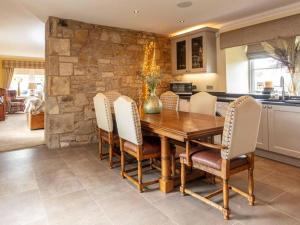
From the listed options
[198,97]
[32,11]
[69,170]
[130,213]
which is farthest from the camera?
[32,11]

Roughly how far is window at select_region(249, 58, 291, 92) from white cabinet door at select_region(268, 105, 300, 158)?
0.87 meters

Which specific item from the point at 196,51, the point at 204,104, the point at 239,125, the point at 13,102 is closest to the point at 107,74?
the point at 196,51

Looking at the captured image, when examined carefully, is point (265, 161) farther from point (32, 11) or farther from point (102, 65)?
point (32, 11)

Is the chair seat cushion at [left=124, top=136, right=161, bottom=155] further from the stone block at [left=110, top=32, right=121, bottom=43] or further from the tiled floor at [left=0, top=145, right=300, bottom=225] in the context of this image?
the stone block at [left=110, top=32, right=121, bottom=43]

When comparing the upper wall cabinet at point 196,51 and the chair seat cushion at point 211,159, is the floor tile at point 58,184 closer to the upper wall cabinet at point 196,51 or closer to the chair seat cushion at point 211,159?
the chair seat cushion at point 211,159

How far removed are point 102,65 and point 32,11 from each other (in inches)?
58.4

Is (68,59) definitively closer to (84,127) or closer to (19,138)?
(84,127)

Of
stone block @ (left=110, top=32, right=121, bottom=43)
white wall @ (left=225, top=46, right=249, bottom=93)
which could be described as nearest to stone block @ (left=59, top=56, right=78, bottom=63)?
stone block @ (left=110, top=32, right=121, bottom=43)

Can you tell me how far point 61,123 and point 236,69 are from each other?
359 cm

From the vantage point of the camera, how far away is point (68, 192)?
2.43 metres

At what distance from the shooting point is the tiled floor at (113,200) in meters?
1.92

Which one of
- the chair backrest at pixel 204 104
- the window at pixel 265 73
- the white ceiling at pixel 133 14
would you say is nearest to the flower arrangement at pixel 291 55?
the window at pixel 265 73

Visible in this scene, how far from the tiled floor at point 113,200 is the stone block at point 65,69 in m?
1.77

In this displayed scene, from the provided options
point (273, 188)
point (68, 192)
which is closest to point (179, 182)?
point (273, 188)
